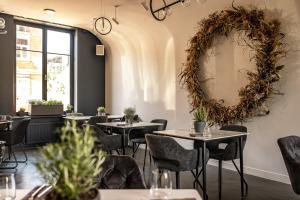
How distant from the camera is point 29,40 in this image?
7.54m

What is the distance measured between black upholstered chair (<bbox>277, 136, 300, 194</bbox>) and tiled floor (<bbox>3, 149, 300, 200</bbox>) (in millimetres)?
889

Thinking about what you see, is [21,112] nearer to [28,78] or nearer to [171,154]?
[28,78]

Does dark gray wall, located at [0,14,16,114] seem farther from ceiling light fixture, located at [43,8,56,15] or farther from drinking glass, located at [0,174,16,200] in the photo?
drinking glass, located at [0,174,16,200]

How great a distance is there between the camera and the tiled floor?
377cm

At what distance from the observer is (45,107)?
728cm

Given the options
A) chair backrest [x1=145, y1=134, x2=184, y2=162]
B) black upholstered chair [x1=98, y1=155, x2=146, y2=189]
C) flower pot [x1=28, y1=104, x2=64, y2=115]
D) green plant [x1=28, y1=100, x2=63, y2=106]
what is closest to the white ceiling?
green plant [x1=28, y1=100, x2=63, y2=106]

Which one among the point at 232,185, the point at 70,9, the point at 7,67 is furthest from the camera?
the point at 7,67

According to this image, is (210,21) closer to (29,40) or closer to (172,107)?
(172,107)

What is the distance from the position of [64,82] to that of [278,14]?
5.75 m

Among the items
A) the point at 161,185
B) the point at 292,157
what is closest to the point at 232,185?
the point at 292,157

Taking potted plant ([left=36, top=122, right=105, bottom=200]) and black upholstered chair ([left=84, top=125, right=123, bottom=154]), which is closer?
potted plant ([left=36, top=122, right=105, bottom=200])

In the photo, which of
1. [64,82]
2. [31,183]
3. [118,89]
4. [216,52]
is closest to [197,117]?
[216,52]

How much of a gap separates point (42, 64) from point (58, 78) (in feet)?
1.84

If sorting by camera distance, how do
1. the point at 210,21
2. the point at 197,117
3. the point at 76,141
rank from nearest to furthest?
the point at 76,141 < the point at 197,117 < the point at 210,21
